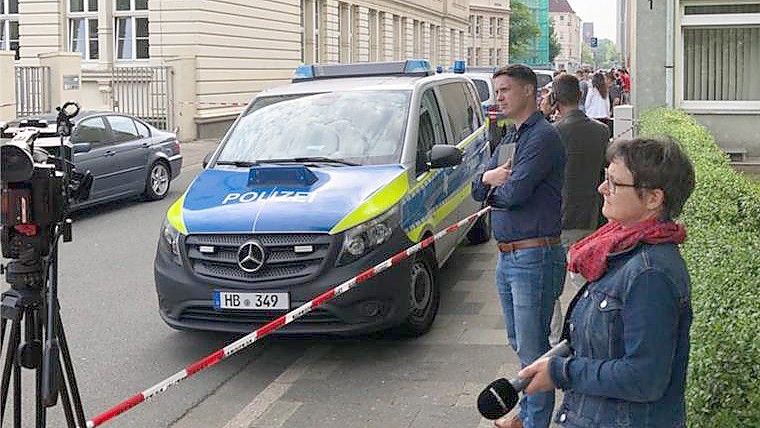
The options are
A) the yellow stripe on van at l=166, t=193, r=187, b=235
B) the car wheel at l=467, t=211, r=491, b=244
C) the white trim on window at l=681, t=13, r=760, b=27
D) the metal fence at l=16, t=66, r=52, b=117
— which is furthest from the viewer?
the metal fence at l=16, t=66, r=52, b=117

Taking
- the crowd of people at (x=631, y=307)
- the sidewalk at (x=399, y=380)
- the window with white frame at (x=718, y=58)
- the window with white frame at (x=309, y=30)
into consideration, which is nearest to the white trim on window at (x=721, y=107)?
the window with white frame at (x=718, y=58)

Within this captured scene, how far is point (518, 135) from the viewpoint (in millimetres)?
4914

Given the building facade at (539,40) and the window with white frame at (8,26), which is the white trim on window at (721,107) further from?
the building facade at (539,40)

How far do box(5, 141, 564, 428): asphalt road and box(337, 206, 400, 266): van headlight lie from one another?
2.54 ft

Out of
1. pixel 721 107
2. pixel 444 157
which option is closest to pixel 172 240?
pixel 444 157

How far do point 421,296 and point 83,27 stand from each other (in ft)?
82.8

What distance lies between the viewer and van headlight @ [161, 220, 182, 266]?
263 inches

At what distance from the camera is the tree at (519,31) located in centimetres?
10109

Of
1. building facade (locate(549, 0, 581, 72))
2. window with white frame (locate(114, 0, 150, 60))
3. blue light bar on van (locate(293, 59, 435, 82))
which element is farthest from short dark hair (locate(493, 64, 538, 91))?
building facade (locate(549, 0, 581, 72))

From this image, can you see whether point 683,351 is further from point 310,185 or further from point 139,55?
point 139,55

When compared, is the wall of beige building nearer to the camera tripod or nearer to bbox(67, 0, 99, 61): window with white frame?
bbox(67, 0, 99, 61): window with white frame

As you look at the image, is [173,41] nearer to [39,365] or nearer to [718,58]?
[718,58]

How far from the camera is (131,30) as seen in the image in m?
29.3

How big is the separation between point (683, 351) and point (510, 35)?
331 ft
